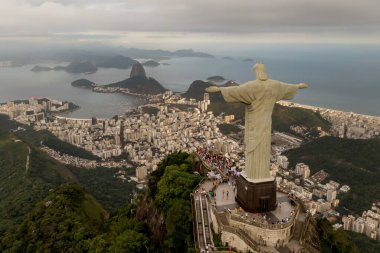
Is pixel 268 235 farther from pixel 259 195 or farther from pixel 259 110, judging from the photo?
pixel 259 110

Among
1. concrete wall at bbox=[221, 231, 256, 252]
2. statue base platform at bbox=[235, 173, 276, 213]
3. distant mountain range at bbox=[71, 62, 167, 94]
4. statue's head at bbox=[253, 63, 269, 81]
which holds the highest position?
statue's head at bbox=[253, 63, 269, 81]

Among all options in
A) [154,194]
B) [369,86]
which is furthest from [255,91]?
[369,86]

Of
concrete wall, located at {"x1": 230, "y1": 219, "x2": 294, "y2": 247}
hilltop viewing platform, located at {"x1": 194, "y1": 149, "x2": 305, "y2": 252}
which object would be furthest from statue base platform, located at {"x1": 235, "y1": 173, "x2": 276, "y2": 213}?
concrete wall, located at {"x1": 230, "y1": 219, "x2": 294, "y2": 247}

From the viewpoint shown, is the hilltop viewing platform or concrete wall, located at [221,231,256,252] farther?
the hilltop viewing platform

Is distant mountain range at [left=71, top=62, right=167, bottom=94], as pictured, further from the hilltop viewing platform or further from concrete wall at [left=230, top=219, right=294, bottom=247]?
concrete wall at [left=230, top=219, right=294, bottom=247]

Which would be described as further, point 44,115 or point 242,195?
point 44,115

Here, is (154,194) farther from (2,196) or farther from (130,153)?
(130,153)

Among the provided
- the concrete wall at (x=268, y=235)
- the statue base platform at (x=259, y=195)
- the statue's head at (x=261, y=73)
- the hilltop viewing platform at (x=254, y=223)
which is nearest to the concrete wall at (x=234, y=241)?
the hilltop viewing platform at (x=254, y=223)
